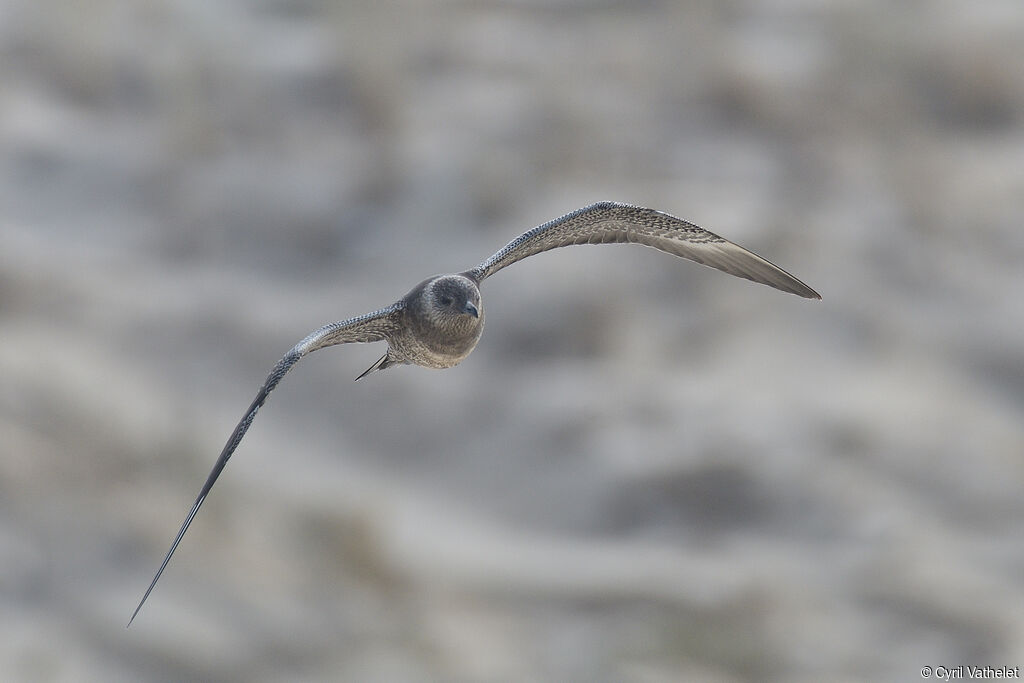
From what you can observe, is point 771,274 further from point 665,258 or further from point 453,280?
point 665,258

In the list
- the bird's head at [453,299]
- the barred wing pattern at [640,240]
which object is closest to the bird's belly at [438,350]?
the bird's head at [453,299]

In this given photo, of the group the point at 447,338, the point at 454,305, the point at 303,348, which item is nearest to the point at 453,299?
the point at 454,305

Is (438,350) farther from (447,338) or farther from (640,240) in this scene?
(640,240)

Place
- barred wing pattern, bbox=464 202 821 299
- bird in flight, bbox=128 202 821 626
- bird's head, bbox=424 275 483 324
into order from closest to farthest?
bird in flight, bbox=128 202 821 626 < bird's head, bbox=424 275 483 324 < barred wing pattern, bbox=464 202 821 299

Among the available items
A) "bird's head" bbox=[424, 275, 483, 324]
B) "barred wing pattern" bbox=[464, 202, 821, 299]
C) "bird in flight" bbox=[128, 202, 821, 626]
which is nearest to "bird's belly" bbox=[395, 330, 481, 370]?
"bird in flight" bbox=[128, 202, 821, 626]

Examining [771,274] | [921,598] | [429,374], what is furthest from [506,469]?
[771,274]

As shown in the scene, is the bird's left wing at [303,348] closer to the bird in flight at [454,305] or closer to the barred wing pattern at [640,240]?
the bird in flight at [454,305]

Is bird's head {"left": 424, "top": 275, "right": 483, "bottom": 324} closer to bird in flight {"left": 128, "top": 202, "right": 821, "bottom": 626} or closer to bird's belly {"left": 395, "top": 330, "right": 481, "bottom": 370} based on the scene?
bird in flight {"left": 128, "top": 202, "right": 821, "bottom": 626}
